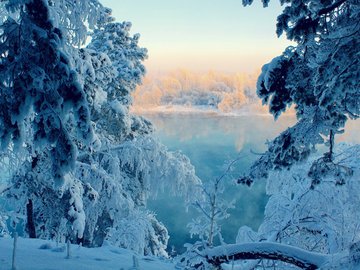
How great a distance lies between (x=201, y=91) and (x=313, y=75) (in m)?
109

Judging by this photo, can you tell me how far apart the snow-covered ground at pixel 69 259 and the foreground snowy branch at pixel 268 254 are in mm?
1613

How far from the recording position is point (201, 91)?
11262cm

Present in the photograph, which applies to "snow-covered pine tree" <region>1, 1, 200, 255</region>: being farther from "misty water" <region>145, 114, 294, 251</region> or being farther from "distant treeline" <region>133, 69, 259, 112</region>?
"distant treeline" <region>133, 69, 259, 112</region>

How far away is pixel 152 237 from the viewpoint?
42.7 ft

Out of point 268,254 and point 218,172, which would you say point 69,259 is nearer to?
point 268,254

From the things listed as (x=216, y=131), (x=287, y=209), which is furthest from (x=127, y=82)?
(x=216, y=131)

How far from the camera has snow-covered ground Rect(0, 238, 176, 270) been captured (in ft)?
15.3

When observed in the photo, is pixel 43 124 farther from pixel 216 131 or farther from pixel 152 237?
pixel 216 131

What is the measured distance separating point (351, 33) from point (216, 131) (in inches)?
2217

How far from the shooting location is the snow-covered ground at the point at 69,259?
466cm

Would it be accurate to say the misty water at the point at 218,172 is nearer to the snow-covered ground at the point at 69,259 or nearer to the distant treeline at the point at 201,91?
the snow-covered ground at the point at 69,259

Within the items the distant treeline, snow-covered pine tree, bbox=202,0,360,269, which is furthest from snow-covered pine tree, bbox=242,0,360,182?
the distant treeline

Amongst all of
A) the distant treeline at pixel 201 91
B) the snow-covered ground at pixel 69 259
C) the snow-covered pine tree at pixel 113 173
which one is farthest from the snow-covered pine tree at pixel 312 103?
the distant treeline at pixel 201 91

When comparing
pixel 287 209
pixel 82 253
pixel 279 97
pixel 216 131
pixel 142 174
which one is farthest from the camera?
pixel 216 131
